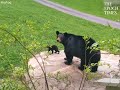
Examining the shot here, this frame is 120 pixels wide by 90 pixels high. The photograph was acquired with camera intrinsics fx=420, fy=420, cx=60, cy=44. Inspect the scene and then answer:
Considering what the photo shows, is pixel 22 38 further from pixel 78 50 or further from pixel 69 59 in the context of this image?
pixel 69 59

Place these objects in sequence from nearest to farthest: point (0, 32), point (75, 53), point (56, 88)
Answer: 1. point (0, 32)
2. point (56, 88)
3. point (75, 53)

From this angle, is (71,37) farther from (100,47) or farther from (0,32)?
(100,47)

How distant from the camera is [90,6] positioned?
125ft

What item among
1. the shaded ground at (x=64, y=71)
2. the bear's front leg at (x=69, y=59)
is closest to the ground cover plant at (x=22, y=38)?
the shaded ground at (x=64, y=71)

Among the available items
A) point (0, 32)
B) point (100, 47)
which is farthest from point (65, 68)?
point (100, 47)

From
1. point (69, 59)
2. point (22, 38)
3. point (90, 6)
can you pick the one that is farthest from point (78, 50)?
point (90, 6)

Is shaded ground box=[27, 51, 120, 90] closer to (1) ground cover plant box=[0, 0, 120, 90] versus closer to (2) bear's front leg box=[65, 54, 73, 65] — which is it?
(2) bear's front leg box=[65, 54, 73, 65]

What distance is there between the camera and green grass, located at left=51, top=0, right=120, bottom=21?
107 feet

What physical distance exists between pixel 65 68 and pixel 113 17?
67.7 ft

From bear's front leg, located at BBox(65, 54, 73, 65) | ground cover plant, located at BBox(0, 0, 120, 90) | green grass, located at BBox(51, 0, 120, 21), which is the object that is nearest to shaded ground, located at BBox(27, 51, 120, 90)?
bear's front leg, located at BBox(65, 54, 73, 65)

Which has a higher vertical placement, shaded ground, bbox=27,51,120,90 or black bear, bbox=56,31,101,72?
black bear, bbox=56,31,101,72

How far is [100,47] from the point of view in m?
5.98

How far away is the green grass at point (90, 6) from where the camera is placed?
1278 inches

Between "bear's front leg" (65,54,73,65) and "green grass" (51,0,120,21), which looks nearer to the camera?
"bear's front leg" (65,54,73,65)
